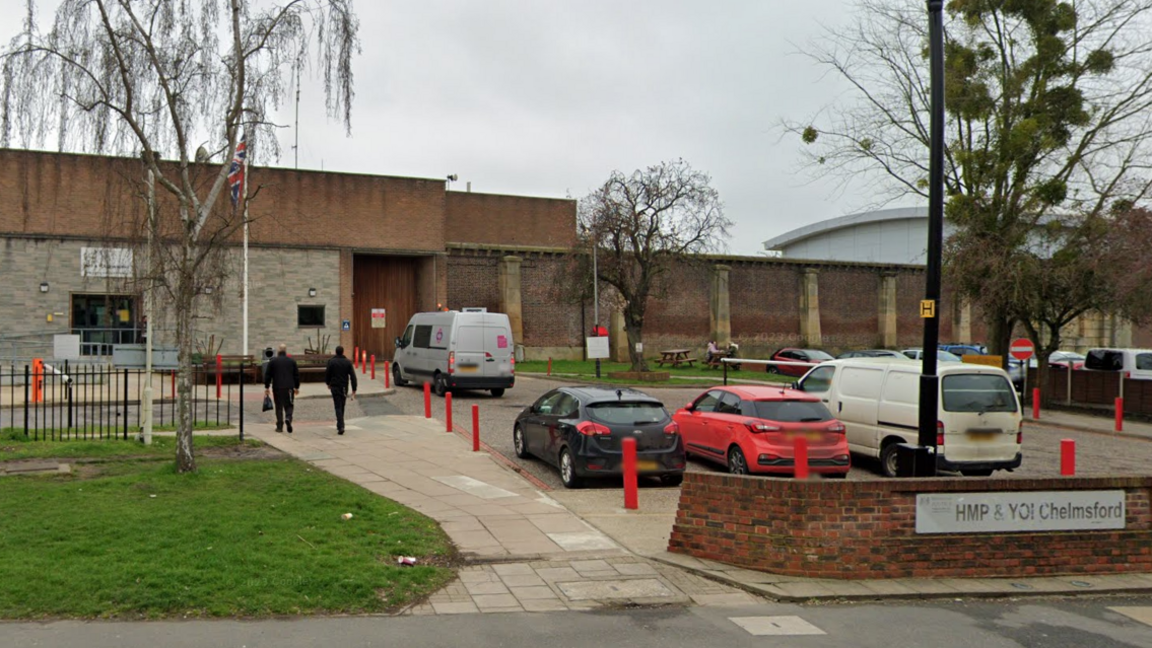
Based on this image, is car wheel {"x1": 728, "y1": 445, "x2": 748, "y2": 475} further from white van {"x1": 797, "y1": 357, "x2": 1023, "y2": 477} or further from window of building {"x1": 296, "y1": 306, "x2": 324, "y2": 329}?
window of building {"x1": 296, "y1": 306, "x2": 324, "y2": 329}

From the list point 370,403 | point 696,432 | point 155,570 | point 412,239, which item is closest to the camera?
point 155,570

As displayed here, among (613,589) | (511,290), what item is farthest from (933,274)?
(511,290)

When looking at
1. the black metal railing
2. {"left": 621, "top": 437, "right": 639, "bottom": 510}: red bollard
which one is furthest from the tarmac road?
the black metal railing

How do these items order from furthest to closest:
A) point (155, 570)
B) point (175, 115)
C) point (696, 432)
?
1. point (696, 432)
2. point (175, 115)
3. point (155, 570)

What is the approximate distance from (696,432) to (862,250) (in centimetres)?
5795

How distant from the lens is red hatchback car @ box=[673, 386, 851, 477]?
12258 mm

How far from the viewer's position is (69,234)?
34219mm

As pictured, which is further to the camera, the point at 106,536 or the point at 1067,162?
the point at 1067,162

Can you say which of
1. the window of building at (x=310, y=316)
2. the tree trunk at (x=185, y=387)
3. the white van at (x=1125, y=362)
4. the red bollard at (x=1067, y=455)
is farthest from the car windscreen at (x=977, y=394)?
the window of building at (x=310, y=316)

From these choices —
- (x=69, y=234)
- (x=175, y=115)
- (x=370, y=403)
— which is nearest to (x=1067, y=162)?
(x=370, y=403)

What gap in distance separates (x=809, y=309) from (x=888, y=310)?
20.3 feet

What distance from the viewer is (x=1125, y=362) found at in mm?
28500

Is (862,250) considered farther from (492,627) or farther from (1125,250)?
(492,627)

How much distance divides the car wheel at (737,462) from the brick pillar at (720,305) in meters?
37.1
